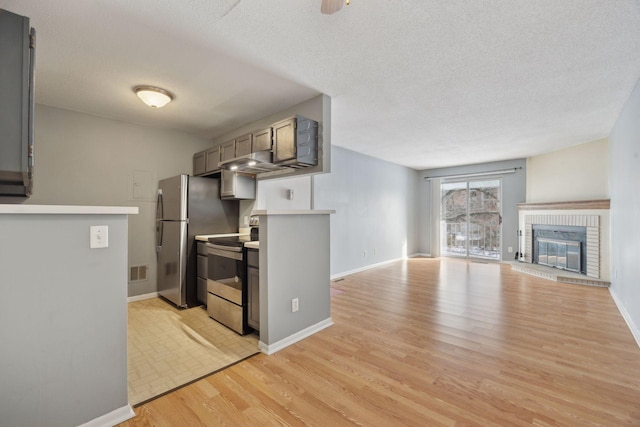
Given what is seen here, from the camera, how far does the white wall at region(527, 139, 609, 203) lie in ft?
15.9

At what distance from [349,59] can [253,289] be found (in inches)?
86.9

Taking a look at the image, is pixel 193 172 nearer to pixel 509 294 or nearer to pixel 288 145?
pixel 288 145

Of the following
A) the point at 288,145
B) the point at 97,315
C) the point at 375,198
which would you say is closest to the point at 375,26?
the point at 288,145

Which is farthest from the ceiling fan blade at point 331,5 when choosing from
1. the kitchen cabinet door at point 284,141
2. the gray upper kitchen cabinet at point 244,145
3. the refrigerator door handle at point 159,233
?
the refrigerator door handle at point 159,233

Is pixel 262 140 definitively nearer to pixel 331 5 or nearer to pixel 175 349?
pixel 331 5

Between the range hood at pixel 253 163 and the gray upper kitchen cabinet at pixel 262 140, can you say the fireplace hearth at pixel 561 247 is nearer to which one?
the range hood at pixel 253 163

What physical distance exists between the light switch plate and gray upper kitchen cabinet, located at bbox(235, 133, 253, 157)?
2159 millimetres

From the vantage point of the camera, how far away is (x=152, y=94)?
2.83 meters

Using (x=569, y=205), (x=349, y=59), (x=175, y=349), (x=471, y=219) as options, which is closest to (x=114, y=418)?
(x=175, y=349)

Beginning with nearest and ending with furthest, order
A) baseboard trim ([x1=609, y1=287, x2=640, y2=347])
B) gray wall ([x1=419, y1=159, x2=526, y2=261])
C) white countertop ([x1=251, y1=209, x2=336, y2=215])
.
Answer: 1. white countertop ([x1=251, y1=209, x2=336, y2=215])
2. baseboard trim ([x1=609, y1=287, x2=640, y2=347])
3. gray wall ([x1=419, y1=159, x2=526, y2=261])

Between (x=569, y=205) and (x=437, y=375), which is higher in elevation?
(x=569, y=205)

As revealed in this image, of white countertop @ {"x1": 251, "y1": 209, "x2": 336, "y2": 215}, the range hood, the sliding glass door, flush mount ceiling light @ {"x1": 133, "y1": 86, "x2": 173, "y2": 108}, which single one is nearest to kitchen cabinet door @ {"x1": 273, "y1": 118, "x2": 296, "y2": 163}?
the range hood

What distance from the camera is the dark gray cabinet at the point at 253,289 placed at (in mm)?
2492

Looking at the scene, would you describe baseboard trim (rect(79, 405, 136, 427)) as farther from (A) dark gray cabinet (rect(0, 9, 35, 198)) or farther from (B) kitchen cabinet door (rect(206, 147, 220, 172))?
(B) kitchen cabinet door (rect(206, 147, 220, 172))
